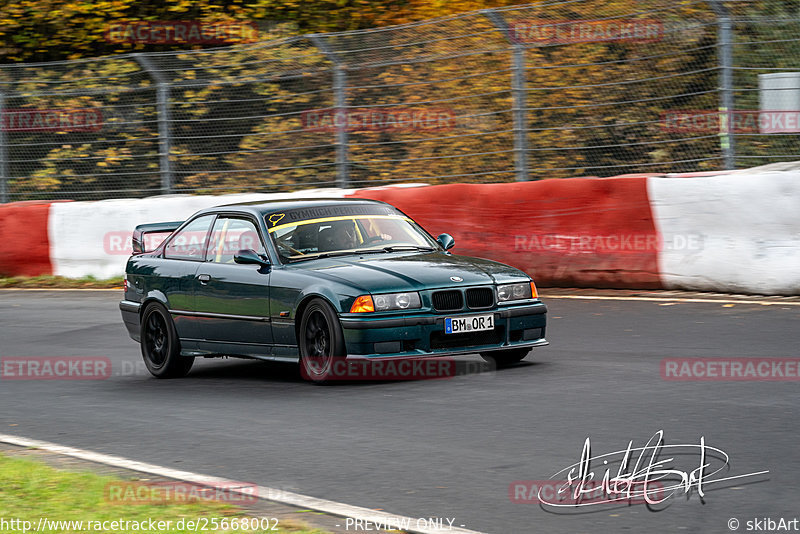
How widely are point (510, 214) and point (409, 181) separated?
9.42ft

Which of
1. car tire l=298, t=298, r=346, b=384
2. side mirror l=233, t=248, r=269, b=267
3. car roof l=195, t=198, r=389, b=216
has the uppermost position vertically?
car roof l=195, t=198, r=389, b=216

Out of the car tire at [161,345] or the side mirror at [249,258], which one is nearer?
the side mirror at [249,258]

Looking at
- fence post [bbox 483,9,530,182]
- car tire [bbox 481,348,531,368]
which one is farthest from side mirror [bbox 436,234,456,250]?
fence post [bbox 483,9,530,182]

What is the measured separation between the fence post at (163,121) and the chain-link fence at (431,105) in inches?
0.9

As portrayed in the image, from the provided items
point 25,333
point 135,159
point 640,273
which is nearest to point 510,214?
point 640,273

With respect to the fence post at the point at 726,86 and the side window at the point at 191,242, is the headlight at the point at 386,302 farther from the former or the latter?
the fence post at the point at 726,86

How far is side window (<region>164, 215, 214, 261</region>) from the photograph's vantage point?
10.8 m

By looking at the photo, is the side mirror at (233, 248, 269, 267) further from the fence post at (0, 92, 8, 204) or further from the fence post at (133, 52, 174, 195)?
the fence post at (0, 92, 8, 204)

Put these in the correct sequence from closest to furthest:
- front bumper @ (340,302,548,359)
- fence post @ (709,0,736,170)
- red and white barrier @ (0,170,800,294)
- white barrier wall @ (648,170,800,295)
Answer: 1. front bumper @ (340,302,548,359)
2. white barrier wall @ (648,170,800,295)
3. red and white barrier @ (0,170,800,294)
4. fence post @ (709,0,736,170)

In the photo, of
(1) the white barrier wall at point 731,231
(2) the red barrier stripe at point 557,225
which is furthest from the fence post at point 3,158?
(1) the white barrier wall at point 731,231

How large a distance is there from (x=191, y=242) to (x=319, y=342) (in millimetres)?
2066

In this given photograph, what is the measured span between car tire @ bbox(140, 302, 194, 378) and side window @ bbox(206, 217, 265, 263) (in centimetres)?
76

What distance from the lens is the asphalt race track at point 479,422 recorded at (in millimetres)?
5648

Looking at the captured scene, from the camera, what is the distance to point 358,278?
30.3ft
